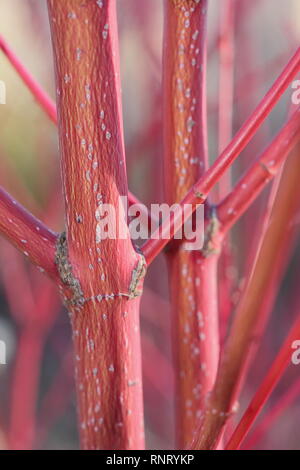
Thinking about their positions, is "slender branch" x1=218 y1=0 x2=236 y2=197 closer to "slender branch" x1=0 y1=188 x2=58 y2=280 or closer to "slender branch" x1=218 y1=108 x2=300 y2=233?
"slender branch" x1=218 y1=108 x2=300 y2=233

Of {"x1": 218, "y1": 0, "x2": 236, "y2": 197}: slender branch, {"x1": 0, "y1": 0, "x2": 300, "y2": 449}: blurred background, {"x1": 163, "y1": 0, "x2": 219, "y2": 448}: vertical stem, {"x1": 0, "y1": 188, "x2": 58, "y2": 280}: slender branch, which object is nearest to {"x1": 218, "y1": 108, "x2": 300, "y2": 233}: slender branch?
{"x1": 163, "y1": 0, "x2": 219, "y2": 448}: vertical stem

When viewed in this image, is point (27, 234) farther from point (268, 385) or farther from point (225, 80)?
point (225, 80)

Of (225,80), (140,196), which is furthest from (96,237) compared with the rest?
(140,196)

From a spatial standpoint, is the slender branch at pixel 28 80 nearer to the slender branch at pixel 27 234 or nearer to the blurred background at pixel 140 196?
the slender branch at pixel 27 234

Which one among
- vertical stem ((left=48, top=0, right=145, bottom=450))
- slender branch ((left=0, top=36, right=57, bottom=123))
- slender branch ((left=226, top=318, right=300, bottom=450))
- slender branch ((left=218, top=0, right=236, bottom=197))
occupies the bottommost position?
slender branch ((left=226, top=318, right=300, bottom=450))

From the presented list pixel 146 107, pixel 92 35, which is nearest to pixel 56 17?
pixel 92 35
